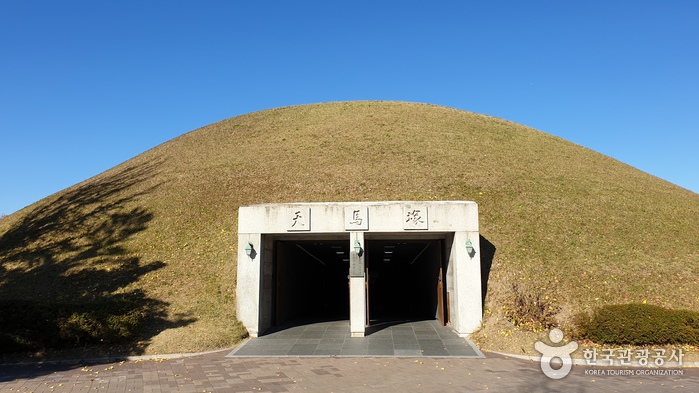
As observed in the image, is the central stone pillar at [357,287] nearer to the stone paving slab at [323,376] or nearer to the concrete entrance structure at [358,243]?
the concrete entrance structure at [358,243]

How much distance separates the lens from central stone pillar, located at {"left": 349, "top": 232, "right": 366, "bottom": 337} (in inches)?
622

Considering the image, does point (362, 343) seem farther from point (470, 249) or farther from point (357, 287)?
point (470, 249)

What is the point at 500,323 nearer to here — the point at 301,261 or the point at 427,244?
the point at 427,244

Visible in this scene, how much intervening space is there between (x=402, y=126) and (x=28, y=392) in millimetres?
32915

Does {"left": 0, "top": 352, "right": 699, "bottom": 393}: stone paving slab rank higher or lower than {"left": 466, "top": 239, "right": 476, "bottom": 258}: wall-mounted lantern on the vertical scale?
lower

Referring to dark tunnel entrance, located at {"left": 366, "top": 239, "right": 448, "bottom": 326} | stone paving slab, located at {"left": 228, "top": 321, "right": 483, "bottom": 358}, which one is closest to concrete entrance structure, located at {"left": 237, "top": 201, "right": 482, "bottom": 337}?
stone paving slab, located at {"left": 228, "top": 321, "right": 483, "bottom": 358}

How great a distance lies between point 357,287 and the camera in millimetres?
16094

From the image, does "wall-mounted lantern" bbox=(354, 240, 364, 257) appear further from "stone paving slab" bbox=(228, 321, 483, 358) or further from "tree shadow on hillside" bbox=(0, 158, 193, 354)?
"tree shadow on hillside" bbox=(0, 158, 193, 354)

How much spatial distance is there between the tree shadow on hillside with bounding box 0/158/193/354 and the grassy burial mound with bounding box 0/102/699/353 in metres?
Answer: 0.07

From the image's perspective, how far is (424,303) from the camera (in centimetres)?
2552

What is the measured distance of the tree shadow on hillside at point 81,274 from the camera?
1355 cm

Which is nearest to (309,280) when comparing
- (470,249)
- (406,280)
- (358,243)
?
(406,280)

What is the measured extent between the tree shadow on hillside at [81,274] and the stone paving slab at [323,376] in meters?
1.27

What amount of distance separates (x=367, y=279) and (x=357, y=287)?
693 mm
